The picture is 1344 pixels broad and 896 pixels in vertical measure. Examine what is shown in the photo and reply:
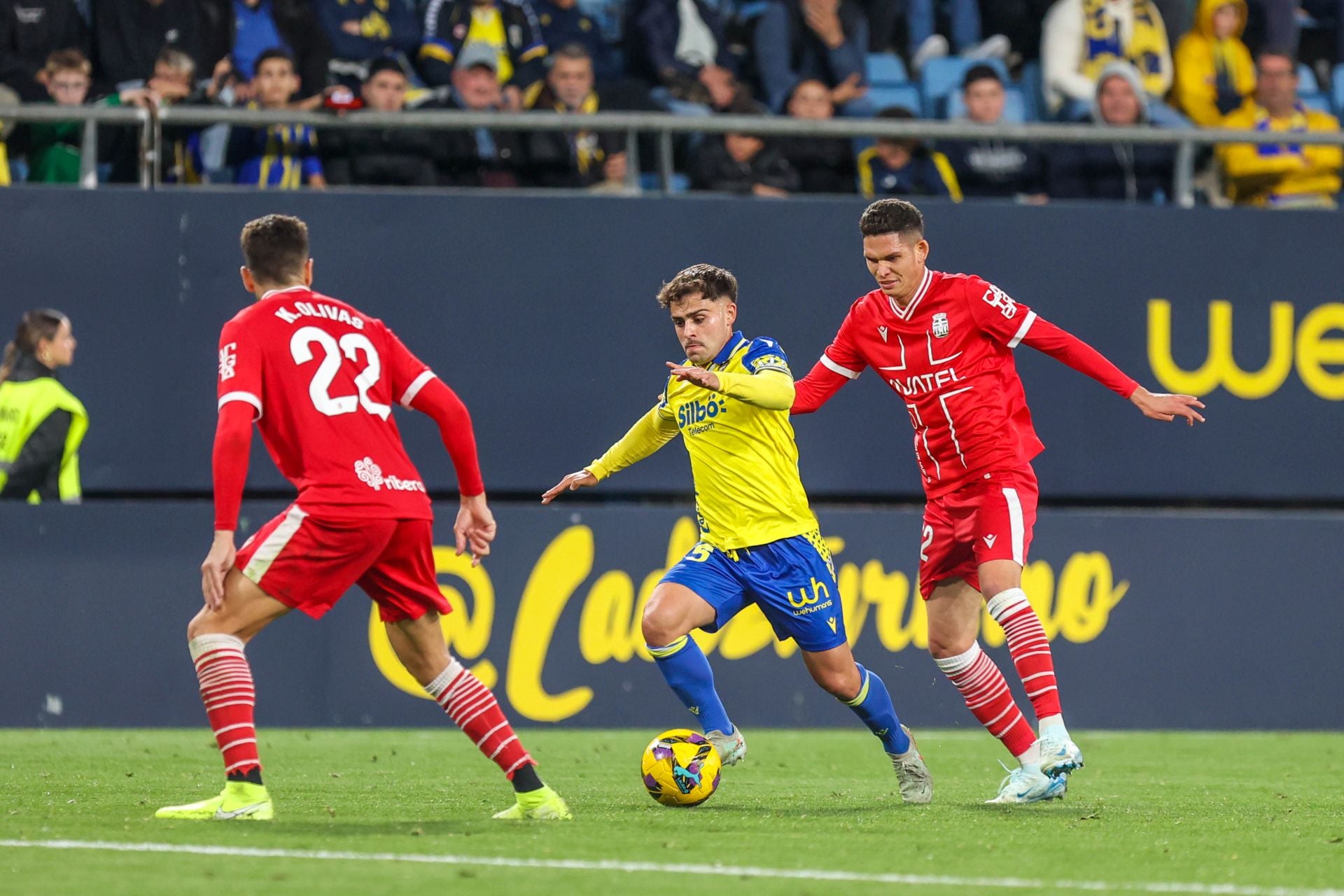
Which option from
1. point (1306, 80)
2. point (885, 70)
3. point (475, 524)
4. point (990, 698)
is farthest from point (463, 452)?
point (1306, 80)

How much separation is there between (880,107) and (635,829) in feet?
27.7

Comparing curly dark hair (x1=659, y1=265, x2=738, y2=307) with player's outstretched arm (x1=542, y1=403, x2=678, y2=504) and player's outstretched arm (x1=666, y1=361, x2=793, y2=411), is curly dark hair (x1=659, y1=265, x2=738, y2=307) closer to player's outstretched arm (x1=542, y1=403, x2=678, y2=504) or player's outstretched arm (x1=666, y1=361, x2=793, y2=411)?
player's outstretched arm (x1=666, y1=361, x2=793, y2=411)

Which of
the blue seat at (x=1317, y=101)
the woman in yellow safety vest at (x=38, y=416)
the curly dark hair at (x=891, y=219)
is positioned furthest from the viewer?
the blue seat at (x=1317, y=101)

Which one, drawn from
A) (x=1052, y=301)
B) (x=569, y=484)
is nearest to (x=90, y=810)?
(x=569, y=484)

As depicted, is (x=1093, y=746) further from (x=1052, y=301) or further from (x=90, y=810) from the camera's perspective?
(x=90, y=810)

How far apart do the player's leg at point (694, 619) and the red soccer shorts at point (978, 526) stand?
786mm

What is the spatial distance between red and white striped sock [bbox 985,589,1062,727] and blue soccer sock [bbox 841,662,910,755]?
0.51 m

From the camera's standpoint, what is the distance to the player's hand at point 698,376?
20.3ft

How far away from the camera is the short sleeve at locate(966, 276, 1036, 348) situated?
7.08 m

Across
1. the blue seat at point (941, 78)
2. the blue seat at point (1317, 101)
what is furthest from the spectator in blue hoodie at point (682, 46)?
the blue seat at point (1317, 101)

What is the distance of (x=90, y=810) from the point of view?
6.23 m

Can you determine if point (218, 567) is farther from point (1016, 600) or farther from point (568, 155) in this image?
point (568, 155)

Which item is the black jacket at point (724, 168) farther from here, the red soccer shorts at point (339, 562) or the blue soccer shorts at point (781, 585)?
the red soccer shorts at point (339, 562)

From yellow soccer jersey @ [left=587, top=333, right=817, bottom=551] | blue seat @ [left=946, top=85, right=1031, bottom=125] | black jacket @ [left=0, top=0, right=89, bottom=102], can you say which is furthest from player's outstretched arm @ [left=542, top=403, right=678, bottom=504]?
blue seat @ [left=946, top=85, right=1031, bottom=125]
